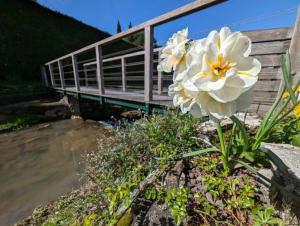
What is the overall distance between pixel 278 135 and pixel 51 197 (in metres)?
3.14

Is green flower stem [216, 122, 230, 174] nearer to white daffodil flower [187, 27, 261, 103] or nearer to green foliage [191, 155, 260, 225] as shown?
→ green foliage [191, 155, 260, 225]

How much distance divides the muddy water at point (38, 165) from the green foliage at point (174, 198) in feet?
2.59

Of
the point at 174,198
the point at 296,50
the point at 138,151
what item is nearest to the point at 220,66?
the point at 174,198

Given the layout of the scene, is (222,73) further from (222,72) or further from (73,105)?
(73,105)

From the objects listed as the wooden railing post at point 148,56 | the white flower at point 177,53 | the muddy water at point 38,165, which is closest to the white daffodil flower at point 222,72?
the white flower at point 177,53

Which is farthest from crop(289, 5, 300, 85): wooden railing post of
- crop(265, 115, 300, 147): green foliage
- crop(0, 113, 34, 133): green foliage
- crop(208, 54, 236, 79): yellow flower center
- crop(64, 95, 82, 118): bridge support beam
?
crop(0, 113, 34, 133): green foliage

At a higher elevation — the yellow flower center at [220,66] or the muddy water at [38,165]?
the yellow flower center at [220,66]

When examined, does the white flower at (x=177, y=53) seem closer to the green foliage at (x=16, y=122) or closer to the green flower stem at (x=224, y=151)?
the green flower stem at (x=224, y=151)

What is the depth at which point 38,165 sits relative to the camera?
359cm

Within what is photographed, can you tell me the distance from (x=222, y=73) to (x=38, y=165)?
13.9 ft

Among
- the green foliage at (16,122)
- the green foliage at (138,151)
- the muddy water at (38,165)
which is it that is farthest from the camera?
the green foliage at (16,122)

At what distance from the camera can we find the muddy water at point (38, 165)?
259 cm

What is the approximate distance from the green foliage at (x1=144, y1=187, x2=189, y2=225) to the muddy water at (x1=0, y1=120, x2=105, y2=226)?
789mm

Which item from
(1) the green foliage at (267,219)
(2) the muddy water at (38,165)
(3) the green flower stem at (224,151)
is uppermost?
(3) the green flower stem at (224,151)
